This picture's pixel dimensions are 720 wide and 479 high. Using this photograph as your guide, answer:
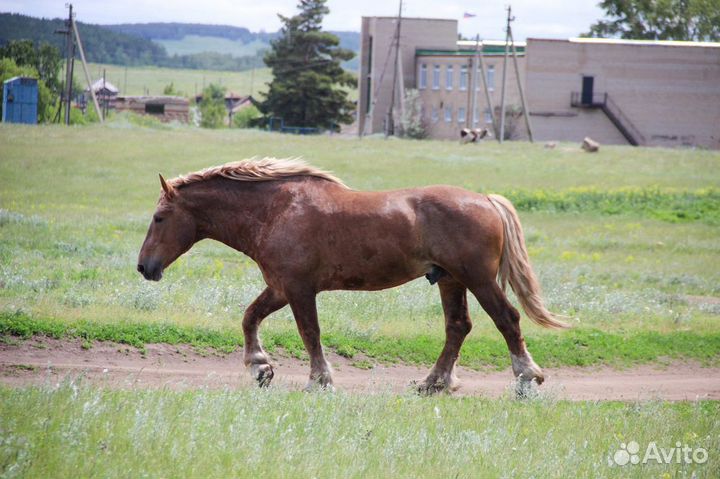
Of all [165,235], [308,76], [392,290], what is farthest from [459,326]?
[308,76]

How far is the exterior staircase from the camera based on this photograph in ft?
274

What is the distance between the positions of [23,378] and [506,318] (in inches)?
198

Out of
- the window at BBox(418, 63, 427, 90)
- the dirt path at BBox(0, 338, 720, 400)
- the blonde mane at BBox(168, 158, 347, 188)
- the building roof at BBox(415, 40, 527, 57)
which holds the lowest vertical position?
the dirt path at BBox(0, 338, 720, 400)

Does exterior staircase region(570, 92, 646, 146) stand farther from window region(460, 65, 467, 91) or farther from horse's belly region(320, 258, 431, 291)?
horse's belly region(320, 258, 431, 291)

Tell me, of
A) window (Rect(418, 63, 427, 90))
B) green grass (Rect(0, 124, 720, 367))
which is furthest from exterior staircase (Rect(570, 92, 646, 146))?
green grass (Rect(0, 124, 720, 367))

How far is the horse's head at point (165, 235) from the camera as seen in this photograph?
1085 cm

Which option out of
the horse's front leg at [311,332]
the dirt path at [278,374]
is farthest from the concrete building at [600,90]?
the horse's front leg at [311,332]

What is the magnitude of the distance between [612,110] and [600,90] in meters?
1.96

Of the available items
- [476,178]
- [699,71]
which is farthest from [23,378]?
[699,71]

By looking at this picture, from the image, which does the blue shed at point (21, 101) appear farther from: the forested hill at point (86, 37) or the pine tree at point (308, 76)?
the pine tree at point (308, 76)

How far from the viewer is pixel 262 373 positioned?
10594 mm

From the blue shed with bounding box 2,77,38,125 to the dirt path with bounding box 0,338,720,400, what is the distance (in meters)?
48.0

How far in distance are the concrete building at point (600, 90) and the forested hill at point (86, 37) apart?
25917 mm

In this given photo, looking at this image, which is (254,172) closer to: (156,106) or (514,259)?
(514,259)
